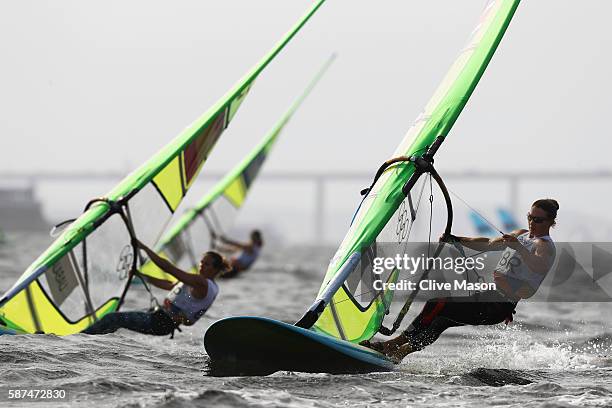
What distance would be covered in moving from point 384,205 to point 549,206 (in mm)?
1079

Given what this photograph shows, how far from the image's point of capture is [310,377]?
5484 millimetres

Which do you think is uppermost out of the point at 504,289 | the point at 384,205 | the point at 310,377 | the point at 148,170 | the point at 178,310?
the point at 148,170

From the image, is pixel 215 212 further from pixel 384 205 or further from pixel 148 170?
pixel 384 205

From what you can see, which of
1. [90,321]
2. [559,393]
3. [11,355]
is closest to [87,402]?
[11,355]

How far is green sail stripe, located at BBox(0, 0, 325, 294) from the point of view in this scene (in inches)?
278

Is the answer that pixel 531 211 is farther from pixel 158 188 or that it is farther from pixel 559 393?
pixel 158 188

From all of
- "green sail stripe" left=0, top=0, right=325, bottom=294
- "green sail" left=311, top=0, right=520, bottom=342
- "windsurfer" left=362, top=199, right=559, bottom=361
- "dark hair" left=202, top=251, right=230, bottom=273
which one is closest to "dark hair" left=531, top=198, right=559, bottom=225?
"windsurfer" left=362, top=199, right=559, bottom=361

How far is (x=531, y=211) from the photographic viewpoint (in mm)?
6254

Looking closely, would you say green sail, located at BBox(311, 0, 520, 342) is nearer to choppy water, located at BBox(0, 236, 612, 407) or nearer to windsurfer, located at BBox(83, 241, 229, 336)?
choppy water, located at BBox(0, 236, 612, 407)

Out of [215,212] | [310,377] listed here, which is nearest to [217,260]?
[310,377]

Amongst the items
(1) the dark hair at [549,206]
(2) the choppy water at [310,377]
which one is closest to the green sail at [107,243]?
(2) the choppy water at [310,377]

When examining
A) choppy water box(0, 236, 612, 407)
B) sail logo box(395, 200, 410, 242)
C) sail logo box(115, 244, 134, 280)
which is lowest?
choppy water box(0, 236, 612, 407)

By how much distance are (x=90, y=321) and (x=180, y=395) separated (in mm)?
3048

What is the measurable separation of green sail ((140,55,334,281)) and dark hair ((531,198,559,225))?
6.51 meters
